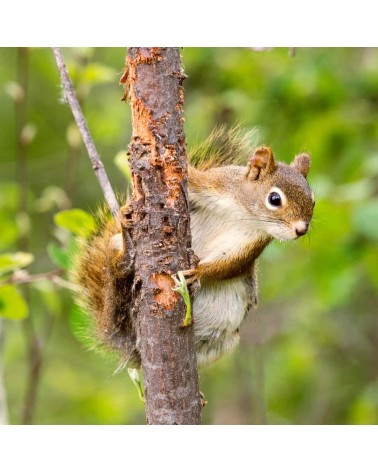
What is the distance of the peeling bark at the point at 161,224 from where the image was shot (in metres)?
1.54

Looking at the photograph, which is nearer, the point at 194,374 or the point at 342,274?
the point at 194,374

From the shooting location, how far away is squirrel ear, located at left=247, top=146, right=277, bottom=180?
1.97 meters

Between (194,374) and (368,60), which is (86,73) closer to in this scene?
(194,374)

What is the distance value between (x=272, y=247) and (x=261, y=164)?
31.4 inches

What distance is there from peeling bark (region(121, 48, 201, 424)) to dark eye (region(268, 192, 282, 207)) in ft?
1.38

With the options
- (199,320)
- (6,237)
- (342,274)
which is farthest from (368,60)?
(199,320)

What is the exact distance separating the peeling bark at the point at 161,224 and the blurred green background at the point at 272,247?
4.05ft

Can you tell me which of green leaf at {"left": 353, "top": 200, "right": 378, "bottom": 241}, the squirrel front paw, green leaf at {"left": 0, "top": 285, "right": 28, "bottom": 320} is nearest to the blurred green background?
green leaf at {"left": 353, "top": 200, "right": 378, "bottom": 241}

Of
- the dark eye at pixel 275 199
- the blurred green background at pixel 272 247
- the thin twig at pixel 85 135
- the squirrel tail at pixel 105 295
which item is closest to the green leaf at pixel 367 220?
the blurred green background at pixel 272 247

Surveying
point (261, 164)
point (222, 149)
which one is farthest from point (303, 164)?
point (222, 149)

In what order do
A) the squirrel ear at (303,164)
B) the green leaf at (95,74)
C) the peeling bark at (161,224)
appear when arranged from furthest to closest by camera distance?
the green leaf at (95,74), the squirrel ear at (303,164), the peeling bark at (161,224)

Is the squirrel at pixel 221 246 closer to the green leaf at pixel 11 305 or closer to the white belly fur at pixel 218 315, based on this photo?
the white belly fur at pixel 218 315

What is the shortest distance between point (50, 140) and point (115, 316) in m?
3.16

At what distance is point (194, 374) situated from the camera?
1595 millimetres
